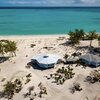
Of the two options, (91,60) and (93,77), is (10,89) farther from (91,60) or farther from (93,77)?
(91,60)

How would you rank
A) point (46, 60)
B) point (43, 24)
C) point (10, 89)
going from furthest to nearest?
point (43, 24) < point (46, 60) < point (10, 89)

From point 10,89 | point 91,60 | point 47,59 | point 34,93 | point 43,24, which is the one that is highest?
point 43,24

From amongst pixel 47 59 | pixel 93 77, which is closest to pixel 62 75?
pixel 47 59

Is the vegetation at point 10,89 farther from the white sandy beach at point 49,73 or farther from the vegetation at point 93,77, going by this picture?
the vegetation at point 93,77

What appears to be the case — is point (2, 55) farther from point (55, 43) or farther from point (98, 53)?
point (98, 53)

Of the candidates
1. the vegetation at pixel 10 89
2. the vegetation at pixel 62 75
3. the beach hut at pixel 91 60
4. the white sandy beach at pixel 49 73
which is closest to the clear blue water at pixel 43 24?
the white sandy beach at pixel 49 73

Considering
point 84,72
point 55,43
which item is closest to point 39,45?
point 55,43

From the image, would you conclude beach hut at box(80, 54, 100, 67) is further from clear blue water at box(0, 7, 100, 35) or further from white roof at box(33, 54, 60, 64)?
clear blue water at box(0, 7, 100, 35)

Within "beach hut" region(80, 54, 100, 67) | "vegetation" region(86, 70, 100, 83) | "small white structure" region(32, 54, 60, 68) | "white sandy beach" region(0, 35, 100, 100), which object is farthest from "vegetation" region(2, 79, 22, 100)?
"beach hut" region(80, 54, 100, 67)
